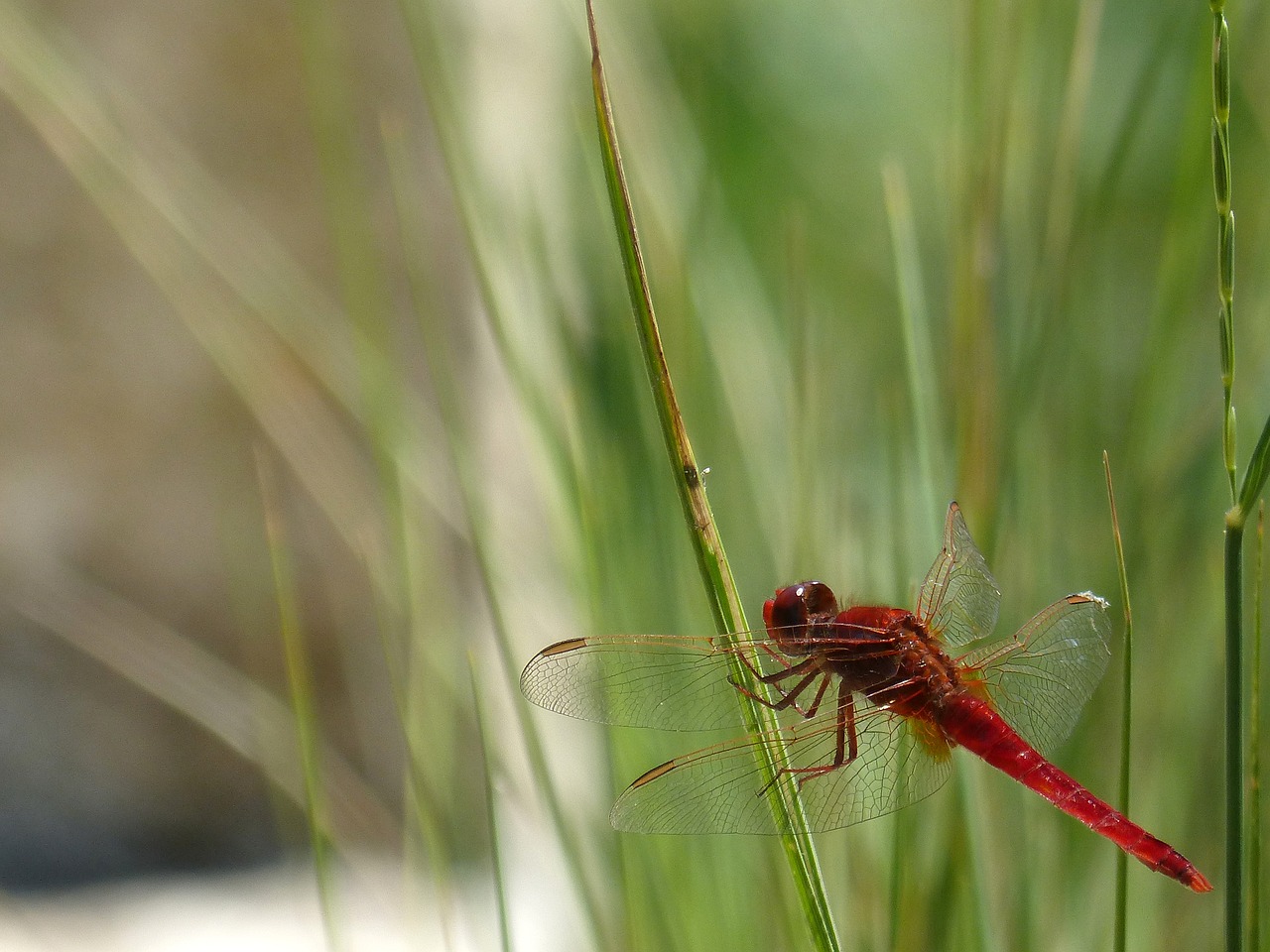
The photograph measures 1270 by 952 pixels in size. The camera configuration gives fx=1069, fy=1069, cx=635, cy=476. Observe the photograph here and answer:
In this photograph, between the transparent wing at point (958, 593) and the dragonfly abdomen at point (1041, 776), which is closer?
the dragonfly abdomen at point (1041, 776)

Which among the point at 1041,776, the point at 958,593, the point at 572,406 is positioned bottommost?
the point at 1041,776

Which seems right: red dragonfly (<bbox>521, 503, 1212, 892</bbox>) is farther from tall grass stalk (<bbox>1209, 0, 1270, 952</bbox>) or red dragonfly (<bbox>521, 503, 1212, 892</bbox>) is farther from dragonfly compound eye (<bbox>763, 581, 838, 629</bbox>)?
tall grass stalk (<bbox>1209, 0, 1270, 952</bbox>)

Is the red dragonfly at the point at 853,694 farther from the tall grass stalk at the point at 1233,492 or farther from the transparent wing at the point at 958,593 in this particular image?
the tall grass stalk at the point at 1233,492

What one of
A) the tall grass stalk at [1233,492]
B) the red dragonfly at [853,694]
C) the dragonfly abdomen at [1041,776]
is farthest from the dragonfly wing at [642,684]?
the tall grass stalk at [1233,492]

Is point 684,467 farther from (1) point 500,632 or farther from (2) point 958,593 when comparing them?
(2) point 958,593

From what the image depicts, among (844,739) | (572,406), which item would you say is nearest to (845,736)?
(844,739)

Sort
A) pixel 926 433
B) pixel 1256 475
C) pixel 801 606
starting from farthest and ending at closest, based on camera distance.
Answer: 1. pixel 801 606
2. pixel 926 433
3. pixel 1256 475
